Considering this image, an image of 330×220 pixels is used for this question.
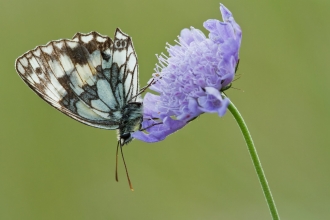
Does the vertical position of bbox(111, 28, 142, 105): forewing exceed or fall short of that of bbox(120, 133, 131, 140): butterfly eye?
it exceeds it

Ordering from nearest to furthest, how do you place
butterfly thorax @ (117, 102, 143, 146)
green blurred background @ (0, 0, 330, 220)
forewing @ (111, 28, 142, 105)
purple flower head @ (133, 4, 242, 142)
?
purple flower head @ (133, 4, 242, 142) → butterfly thorax @ (117, 102, 143, 146) → forewing @ (111, 28, 142, 105) → green blurred background @ (0, 0, 330, 220)

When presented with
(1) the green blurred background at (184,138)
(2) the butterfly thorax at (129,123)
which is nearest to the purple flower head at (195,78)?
(2) the butterfly thorax at (129,123)

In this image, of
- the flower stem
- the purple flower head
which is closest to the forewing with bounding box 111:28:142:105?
the purple flower head

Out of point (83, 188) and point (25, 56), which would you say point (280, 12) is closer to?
point (83, 188)

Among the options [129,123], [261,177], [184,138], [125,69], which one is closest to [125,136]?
[129,123]

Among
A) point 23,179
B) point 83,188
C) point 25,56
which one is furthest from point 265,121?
point 25,56

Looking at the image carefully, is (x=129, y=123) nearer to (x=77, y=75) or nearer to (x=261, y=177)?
(x=77, y=75)

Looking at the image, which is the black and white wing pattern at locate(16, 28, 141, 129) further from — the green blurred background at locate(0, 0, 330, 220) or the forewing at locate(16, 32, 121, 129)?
the green blurred background at locate(0, 0, 330, 220)
